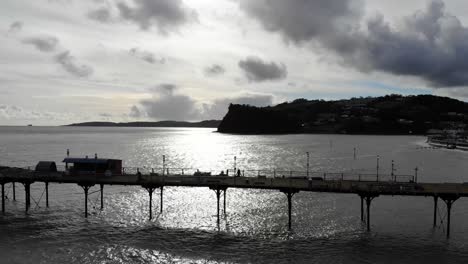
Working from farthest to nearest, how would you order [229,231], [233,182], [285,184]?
[233,182] < [285,184] < [229,231]

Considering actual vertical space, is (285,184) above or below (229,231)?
above

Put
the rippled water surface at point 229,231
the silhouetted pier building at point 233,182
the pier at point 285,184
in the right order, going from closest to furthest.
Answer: the rippled water surface at point 229,231
the pier at point 285,184
the silhouetted pier building at point 233,182

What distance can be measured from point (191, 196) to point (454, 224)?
4745 centimetres

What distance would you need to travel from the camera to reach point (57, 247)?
47500 mm

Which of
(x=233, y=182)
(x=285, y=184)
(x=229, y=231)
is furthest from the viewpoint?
(x=233, y=182)


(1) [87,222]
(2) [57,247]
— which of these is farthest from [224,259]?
(1) [87,222]

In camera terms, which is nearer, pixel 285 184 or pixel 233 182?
pixel 285 184

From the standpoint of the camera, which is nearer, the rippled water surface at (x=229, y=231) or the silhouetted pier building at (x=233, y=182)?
the rippled water surface at (x=229, y=231)

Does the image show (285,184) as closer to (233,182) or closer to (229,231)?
(233,182)

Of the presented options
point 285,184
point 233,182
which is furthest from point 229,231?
→ point 285,184

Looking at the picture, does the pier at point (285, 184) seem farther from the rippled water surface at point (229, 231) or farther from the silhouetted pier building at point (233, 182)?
the rippled water surface at point (229, 231)

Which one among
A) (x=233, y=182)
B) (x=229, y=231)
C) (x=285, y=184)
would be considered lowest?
(x=229, y=231)

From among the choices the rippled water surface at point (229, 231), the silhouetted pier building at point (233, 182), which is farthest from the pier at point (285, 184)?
A: the rippled water surface at point (229, 231)

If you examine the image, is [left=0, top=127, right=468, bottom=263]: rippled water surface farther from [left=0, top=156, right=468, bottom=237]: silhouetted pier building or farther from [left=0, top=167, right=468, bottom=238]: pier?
[left=0, top=156, right=468, bottom=237]: silhouetted pier building
